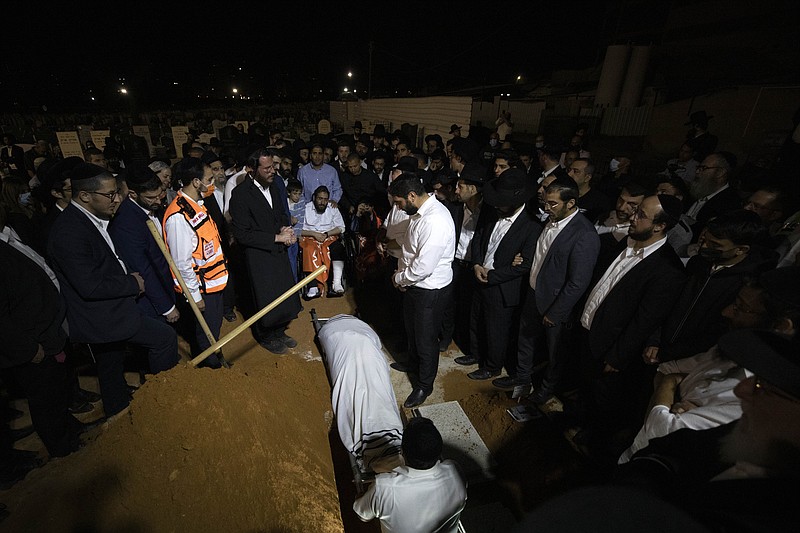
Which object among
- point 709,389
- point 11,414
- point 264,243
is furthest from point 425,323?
point 11,414

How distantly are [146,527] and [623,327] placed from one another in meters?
3.88

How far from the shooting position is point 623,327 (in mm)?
3135

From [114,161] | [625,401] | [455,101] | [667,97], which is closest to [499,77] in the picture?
[667,97]

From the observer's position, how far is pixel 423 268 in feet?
11.3

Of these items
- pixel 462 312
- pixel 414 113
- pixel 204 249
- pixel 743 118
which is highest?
pixel 743 118

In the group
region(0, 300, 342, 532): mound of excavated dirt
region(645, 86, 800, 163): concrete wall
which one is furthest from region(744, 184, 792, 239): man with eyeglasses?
region(645, 86, 800, 163): concrete wall

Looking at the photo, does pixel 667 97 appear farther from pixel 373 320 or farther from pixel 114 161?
pixel 114 161

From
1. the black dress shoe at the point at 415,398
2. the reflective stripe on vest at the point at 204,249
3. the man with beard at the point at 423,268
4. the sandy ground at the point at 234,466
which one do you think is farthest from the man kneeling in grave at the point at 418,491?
the reflective stripe on vest at the point at 204,249

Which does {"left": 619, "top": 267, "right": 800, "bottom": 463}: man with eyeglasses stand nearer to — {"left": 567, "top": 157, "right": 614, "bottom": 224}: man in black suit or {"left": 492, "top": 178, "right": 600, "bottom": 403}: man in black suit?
{"left": 492, "top": 178, "right": 600, "bottom": 403}: man in black suit

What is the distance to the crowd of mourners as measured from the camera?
1384 mm

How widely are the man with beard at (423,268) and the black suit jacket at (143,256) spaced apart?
2.46 meters

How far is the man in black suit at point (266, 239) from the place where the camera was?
14.0 feet

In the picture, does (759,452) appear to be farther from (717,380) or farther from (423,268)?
(423,268)

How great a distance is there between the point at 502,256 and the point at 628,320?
131cm
